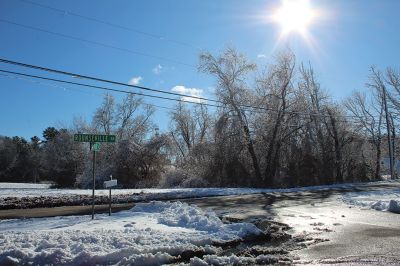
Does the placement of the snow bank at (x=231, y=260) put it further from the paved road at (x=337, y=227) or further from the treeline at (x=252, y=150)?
the treeline at (x=252, y=150)

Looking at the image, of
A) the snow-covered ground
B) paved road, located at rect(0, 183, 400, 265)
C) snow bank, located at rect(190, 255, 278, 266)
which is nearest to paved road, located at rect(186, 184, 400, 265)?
paved road, located at rect(0, 183, 400, 265)

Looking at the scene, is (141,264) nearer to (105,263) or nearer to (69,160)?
(105,263)

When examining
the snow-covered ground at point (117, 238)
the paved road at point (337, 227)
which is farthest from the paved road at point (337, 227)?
the snow-covered ground at point (117, 238)

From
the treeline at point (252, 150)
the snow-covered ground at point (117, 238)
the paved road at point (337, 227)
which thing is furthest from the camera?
the treeline at point (252, 150)

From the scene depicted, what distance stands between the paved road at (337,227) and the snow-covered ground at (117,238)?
63.1 inches

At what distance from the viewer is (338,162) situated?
42719mm

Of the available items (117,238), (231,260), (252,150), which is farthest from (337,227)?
(252,150)

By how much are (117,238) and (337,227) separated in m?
6.37

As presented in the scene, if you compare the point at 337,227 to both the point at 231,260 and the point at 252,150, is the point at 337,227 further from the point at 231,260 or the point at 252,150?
the point at 252,150

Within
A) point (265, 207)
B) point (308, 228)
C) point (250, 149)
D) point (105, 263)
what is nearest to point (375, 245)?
point (308, 228)

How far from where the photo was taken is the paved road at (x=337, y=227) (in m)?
8.19

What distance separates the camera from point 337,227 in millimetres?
12078

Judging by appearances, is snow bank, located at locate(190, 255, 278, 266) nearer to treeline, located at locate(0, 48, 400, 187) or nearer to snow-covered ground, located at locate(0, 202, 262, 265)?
snow-covered ground, located at locate(0, 202, 262, 265)

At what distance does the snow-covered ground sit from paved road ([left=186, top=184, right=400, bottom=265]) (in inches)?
63.1
